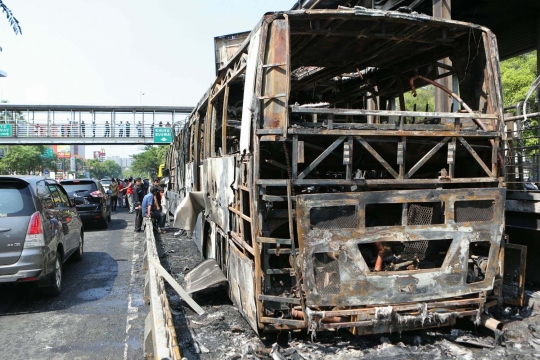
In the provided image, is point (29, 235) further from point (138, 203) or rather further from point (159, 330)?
point (138, 203)

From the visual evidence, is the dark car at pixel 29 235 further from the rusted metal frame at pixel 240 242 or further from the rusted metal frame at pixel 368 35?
the rusted metal frame at pixel 368 35

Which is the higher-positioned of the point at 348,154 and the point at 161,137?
the point at 161,137

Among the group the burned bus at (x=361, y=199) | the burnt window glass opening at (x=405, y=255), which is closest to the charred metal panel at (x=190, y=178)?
the burned bus at (x=361, y=199)

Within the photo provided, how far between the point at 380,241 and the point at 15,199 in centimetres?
488

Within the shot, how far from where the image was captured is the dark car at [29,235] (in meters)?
5.54

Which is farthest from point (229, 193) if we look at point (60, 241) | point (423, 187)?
point (60, 241)

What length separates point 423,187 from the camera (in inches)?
184

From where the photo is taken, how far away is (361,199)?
13.3ft

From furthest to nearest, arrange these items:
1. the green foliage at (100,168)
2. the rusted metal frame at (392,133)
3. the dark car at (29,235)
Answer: the green foliage at (100,168)
the dark car at (29,235)
the rusted metal frame at (392,133)

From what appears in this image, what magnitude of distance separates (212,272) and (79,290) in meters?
2.51

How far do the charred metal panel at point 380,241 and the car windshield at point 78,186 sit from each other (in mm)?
12189

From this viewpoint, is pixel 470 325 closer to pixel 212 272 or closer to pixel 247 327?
pixel 247 327

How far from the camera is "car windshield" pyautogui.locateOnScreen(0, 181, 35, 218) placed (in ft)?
18.9

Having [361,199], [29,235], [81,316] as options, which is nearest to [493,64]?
[361,199]
